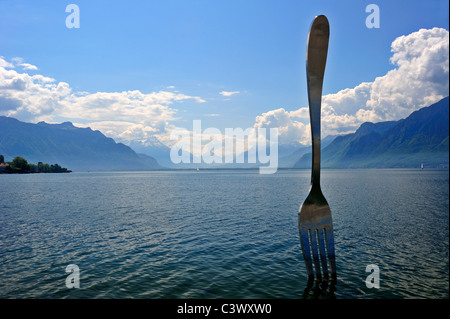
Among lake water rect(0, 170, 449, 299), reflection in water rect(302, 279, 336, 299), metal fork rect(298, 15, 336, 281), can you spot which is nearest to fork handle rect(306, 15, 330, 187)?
metal fork rect(298, 15, 336, 281)

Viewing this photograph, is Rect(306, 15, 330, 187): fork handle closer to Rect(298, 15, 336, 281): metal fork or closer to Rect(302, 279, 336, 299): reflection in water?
Rect(298, 15, 336, 281): metal fork

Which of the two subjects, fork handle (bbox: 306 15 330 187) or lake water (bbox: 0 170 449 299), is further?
lake water (bbox: 0 170 449 299)

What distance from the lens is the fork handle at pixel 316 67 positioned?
870 centimetres

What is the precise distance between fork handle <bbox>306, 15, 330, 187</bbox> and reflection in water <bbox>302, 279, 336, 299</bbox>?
28.4ft

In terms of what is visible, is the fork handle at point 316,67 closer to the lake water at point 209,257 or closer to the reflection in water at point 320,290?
the reflection in water at point 320,290

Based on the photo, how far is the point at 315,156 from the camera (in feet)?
31.4

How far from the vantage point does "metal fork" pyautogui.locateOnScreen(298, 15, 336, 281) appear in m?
8.74

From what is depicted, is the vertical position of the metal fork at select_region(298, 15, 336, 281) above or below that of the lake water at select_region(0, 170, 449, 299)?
above

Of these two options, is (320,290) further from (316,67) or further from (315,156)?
(316,67)

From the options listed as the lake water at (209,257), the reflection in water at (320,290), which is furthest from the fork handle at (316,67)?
the lake water at (209,257)

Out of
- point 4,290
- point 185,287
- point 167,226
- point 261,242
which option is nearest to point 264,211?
point 167,226

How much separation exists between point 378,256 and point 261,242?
9.47 m

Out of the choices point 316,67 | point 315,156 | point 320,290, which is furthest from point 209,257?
point 316,67

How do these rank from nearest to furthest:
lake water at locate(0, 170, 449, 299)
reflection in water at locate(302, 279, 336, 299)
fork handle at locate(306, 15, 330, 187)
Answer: fork handle at locate(306, 15, 330, 187), reflection in water at locate(302, 279, 336, 299), lake water at locate(0, 170, 449, 299)
